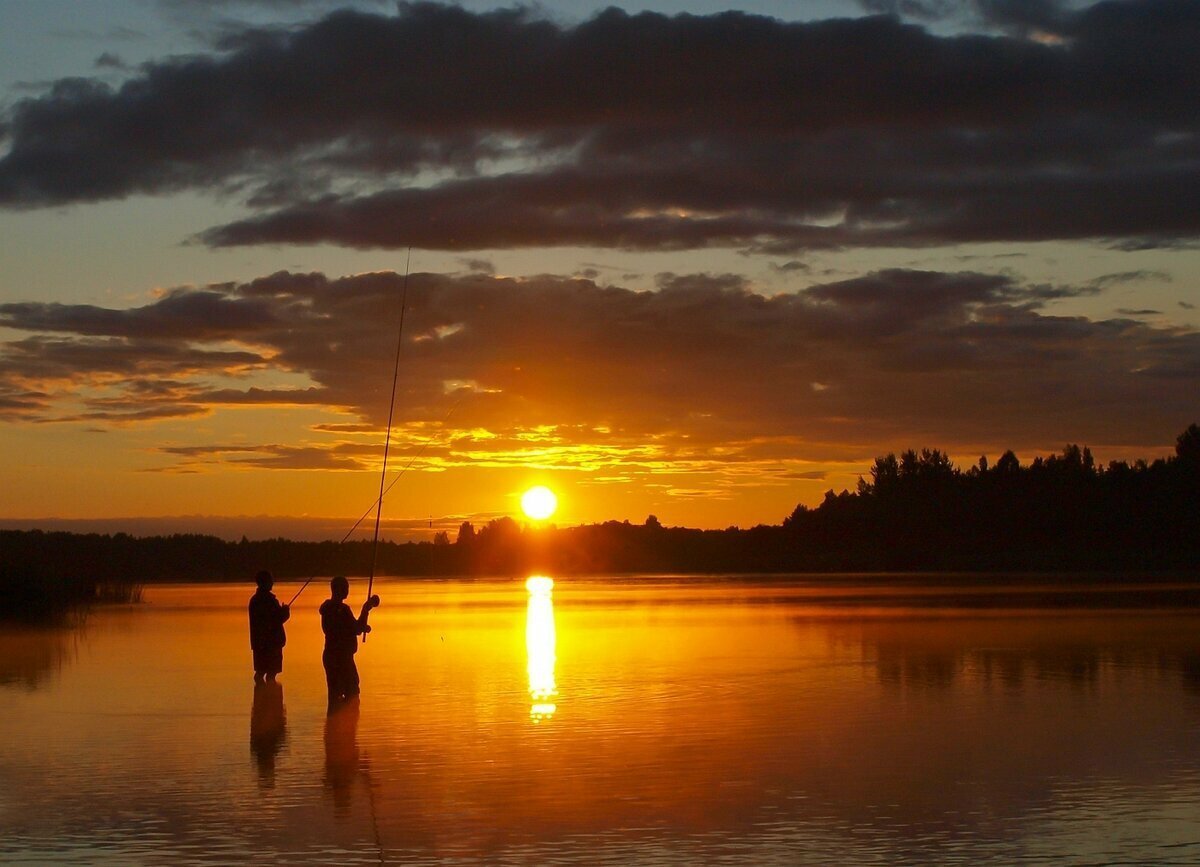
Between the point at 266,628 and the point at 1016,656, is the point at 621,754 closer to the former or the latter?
the point at 266,628

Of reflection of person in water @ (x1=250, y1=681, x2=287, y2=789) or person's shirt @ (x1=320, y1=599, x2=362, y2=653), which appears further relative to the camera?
person's shirt @ (x1=320, y1=599, x2=362, y2=653)

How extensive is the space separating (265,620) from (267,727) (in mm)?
3197

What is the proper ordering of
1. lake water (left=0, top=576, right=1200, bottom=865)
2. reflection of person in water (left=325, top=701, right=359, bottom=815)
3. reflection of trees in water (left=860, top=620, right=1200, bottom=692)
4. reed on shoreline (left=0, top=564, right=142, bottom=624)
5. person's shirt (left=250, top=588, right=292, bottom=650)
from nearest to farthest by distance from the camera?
lake water (left=0, top=576, right=1200, bottom=865) < reflection of person in water (left=325, top=701, right=359, bottom=815) < person's shirt (left=250, top=588, right=292, bottom=650) < reflection of trees in water (left=860, top=620, right=1200, bottom=692) < reed on shoreline (left=0, top=564, right=142, bottom=624)

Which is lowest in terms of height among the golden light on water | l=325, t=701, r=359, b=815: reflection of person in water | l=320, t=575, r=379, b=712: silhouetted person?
l=325, t=701, r=359, b=815: reflection of person in water

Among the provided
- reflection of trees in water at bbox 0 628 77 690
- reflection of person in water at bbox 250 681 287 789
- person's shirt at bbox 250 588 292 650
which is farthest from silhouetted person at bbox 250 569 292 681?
reflection of trees in water at bbox 0 628 77 690

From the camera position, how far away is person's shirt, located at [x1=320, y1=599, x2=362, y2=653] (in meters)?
14.8

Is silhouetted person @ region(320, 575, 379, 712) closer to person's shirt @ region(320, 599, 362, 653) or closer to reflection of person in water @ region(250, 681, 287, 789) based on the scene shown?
person's shirt @ region(320, 599, 362, 653)

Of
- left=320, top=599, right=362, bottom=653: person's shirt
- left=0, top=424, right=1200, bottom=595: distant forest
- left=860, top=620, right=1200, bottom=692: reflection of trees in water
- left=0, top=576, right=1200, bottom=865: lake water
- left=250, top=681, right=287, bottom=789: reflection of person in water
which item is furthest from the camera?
left=0, top=424, right=1200, bottom=595: distant forest

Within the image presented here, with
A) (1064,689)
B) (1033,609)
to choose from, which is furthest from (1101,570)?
(1064,689)

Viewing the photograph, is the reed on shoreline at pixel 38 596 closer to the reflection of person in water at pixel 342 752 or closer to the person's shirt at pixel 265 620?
the person's shirt at pixel 265 620

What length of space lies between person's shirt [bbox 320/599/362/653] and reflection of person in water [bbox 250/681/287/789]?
88cm

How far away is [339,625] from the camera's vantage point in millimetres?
14828

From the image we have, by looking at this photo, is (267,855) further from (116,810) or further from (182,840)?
(116,810)

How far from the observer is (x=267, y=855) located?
8.34m
